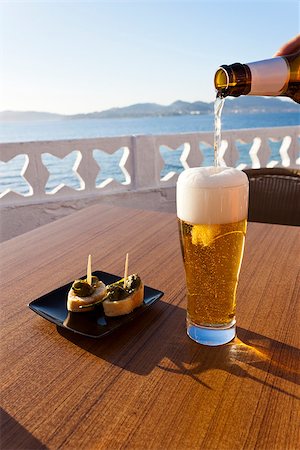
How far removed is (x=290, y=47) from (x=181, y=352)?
84cm

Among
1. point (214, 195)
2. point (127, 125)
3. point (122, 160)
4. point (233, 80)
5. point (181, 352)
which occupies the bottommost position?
point (127, 125)

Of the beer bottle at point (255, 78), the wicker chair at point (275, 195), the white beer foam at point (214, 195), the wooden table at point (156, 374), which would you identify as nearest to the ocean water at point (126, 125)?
the wicker chair at point (275, 195)

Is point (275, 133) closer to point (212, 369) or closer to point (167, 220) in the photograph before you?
point (167, 220)

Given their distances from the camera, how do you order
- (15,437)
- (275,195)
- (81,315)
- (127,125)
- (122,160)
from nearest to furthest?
(15,437) < (81,315) < (275,195) < (122,160) < (127,125)

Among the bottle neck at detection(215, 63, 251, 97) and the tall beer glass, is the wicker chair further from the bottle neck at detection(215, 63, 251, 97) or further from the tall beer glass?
the tall beer glass

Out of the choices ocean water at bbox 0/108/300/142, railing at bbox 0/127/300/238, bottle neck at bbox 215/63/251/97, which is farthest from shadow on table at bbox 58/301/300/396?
ocean water at bbox 0/108/300/142

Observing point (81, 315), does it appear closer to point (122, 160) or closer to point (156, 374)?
point (156, 374)

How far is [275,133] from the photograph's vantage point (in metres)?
4.06

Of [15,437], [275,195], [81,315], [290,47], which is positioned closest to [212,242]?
[81,315]

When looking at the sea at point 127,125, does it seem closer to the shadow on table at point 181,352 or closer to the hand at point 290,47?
the hand at point 290,47

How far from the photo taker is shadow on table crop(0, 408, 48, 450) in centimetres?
47

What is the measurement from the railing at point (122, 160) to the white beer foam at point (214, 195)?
2554 millimetres

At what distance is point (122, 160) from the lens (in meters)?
3.64

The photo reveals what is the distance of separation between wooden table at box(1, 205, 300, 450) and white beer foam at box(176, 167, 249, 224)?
8.8 inches
